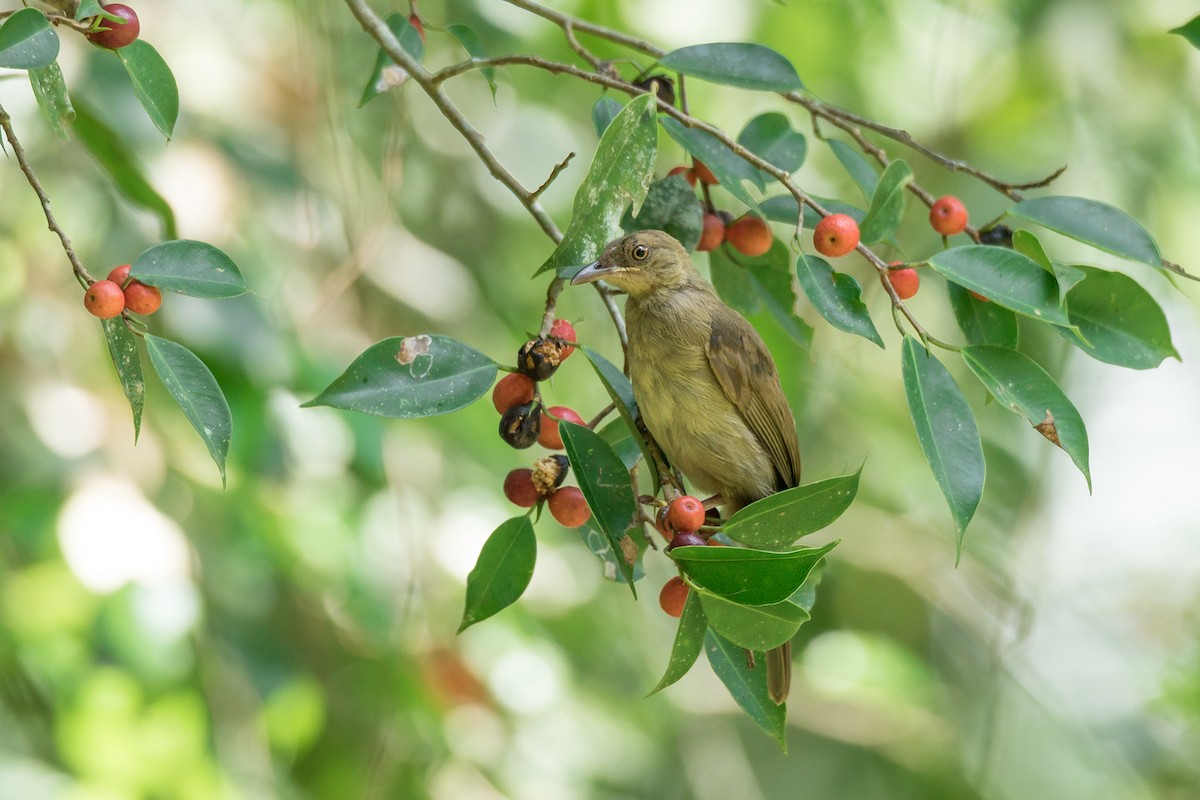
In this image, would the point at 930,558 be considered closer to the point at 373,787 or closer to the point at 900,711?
the point at 900,711

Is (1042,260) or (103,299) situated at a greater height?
(1042,260)

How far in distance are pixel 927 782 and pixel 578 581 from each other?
7.67 ft

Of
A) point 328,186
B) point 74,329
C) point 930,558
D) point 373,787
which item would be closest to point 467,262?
point 328,186

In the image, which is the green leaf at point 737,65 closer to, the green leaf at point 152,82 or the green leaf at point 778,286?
the green leaf at point 778,286

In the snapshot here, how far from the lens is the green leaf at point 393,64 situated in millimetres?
2682

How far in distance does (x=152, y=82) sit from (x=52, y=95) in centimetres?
17

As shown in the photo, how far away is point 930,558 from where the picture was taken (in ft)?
20.4

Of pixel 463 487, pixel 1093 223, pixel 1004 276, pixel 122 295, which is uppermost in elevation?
pixel 1093 223

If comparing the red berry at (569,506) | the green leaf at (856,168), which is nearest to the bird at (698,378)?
the green leaf at (856,168)

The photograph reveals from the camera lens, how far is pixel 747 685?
229 cm

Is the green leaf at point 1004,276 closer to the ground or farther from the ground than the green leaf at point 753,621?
farther from the ground

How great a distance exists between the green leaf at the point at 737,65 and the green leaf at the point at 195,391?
1.20m

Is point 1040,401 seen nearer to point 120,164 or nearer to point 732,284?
point 732,284

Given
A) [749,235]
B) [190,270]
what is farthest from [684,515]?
[190,270]
